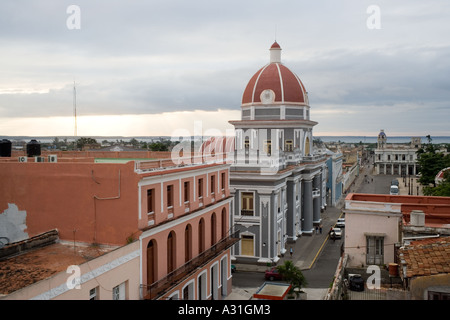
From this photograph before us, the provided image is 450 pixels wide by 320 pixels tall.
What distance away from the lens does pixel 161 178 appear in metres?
19.2

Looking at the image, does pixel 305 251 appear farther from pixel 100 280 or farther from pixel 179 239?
pixel 100 280

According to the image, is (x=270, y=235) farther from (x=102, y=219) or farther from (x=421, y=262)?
(x=421, y=262)

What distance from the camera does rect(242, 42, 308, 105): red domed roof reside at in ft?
150

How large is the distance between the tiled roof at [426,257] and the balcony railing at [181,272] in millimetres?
9467

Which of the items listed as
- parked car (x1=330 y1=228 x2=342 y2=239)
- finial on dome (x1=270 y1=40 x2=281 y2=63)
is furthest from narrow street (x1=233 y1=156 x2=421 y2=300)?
finial on dome (x1=270 y1=40 x2=281 y2=63)

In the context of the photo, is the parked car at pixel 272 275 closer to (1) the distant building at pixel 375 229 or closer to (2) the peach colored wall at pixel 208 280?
(2) the peach colored wall at pixel 208 280

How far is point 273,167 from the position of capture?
36281mm

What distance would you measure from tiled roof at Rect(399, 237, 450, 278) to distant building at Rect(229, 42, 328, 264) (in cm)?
2108

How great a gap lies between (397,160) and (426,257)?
405 feet

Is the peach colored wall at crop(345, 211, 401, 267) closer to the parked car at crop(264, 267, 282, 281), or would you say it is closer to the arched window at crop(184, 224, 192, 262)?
the arched window at crop(184, 224, 192, 262)

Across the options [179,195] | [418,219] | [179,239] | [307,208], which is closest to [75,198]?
[179,195]

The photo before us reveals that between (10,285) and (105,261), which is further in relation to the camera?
(105,261)
